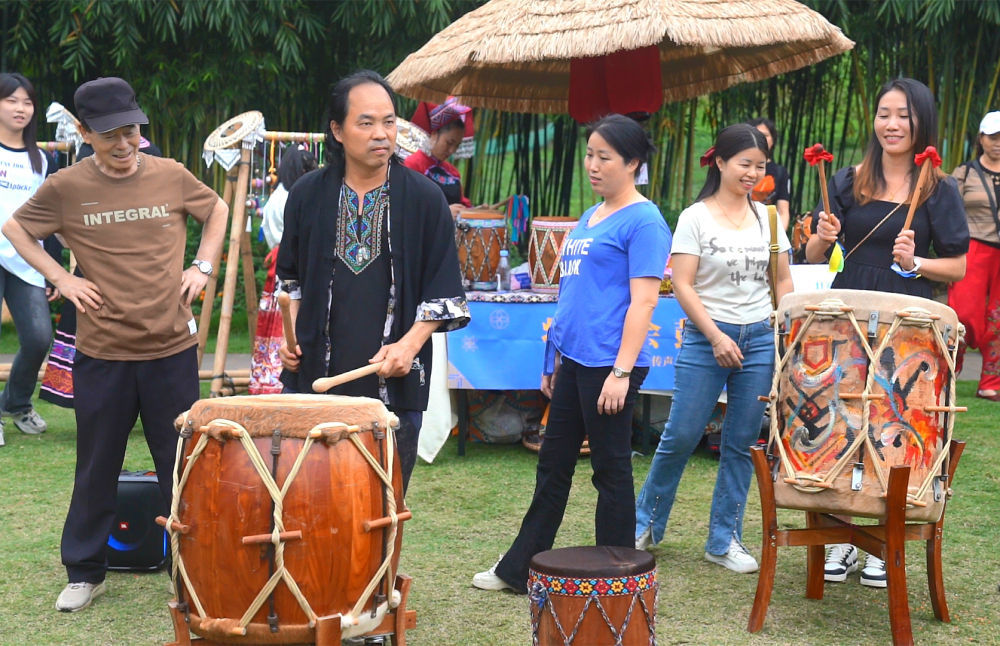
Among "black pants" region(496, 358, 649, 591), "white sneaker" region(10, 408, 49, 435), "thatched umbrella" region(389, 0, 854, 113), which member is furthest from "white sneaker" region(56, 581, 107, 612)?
"thatched umbrella" region(389, 0, 854, 113)

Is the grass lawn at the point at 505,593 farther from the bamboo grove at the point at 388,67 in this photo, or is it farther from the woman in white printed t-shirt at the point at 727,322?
the bamboo grove at the point at 388,67

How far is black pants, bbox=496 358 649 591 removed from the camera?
3.82m

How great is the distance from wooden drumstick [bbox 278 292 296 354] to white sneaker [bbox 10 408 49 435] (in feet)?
11.7

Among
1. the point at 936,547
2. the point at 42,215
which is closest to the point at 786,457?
the point at 936,547

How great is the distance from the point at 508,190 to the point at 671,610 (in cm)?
653

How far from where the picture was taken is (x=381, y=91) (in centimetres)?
335

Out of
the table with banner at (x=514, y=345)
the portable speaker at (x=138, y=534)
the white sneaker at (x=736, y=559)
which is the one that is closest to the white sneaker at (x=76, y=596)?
the portable speaker at (x=138, y=534)

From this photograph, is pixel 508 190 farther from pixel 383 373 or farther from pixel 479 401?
pixel 383 373

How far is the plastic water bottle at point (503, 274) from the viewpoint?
20.4 ft

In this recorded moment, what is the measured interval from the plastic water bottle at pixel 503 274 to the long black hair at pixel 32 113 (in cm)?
237

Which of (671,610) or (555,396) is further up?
(555,396)

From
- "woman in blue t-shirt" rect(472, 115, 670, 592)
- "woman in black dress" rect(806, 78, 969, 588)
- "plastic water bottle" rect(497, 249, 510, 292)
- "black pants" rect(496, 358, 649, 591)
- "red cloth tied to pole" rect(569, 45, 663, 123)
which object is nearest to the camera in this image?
"woman in blue t-shirt" rect(472, 115, 670, 592)

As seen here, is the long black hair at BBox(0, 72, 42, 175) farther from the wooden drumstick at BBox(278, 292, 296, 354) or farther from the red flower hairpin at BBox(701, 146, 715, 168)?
the red flower hairpin at BBox(701, 146, 715, 168)

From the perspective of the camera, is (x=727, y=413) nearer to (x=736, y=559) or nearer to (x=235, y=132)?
(x=736, y=559)
